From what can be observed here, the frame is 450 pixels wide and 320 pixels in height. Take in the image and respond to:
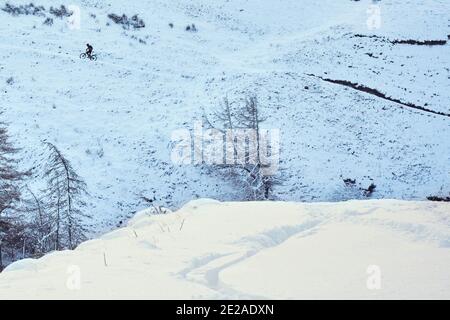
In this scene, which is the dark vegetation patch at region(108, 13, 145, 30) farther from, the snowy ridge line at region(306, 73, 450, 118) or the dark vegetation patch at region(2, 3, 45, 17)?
the snowy ridge line at region(306, 73, 450, 118)

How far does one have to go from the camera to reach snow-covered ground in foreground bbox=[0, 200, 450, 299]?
4434mm

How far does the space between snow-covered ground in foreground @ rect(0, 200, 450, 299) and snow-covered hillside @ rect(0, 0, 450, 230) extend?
17276 mm

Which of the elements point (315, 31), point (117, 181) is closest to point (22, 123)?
point (117, 181)

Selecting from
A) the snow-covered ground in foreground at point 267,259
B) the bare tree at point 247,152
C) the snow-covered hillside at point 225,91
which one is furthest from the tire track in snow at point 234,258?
the bare tree at point 247,152

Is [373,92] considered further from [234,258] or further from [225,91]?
[234,258]

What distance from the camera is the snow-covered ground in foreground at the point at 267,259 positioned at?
14.5ft

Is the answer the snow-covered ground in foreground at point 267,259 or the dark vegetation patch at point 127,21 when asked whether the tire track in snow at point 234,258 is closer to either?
the snow-covered ground in foreground at point 267,259

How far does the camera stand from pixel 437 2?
43.9 meters

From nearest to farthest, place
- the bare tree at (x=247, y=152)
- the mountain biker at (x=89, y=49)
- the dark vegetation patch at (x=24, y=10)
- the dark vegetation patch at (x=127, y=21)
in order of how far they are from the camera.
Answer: the bare tree at (x=247, y=152) < the mountain biker at (x=89, y=49) < the dark vegetation patch at (x=24, y=10) < the dark vegetation patch at (x=127, y=21)

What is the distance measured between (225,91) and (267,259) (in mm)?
27986

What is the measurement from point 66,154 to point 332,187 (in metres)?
13.9

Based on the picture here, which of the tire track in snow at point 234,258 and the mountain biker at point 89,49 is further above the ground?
the mountain biker at point 89,49

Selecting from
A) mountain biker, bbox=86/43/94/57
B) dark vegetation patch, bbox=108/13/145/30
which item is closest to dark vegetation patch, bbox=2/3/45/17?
dark vegetation patch, bbox=108/13/145/30

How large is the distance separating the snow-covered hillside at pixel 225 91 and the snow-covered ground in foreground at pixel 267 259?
17.3 m
